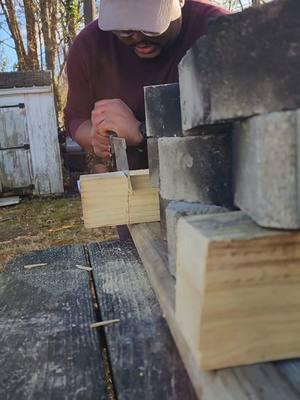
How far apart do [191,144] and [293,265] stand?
352 millimetres

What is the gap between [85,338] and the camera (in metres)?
1.05

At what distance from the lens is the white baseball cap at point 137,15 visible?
5.65 feet

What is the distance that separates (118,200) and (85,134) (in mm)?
902

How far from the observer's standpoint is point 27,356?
0.99 metres

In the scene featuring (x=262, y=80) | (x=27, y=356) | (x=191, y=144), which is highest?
(x=262, y=80)

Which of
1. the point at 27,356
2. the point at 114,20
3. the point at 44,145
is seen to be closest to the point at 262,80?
the point at 27,356

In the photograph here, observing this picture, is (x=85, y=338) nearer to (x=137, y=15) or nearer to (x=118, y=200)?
(x=118, y=200)

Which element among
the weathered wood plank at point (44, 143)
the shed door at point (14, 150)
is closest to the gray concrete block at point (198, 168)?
the weathered wood plank at point (44, 143)

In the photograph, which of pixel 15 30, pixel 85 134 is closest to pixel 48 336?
pixel 85 134

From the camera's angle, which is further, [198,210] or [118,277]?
[118,277]

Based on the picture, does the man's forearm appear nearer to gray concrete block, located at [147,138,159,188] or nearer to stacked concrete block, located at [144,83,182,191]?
gray concrete block, located at [147,138,159,188]

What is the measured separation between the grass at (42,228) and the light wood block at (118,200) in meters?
2.99

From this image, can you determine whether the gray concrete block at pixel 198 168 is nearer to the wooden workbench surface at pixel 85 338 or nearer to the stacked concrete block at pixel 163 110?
the stacked concrete block at pixel 163 110

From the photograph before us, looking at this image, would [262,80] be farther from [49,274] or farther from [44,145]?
[44,145]
